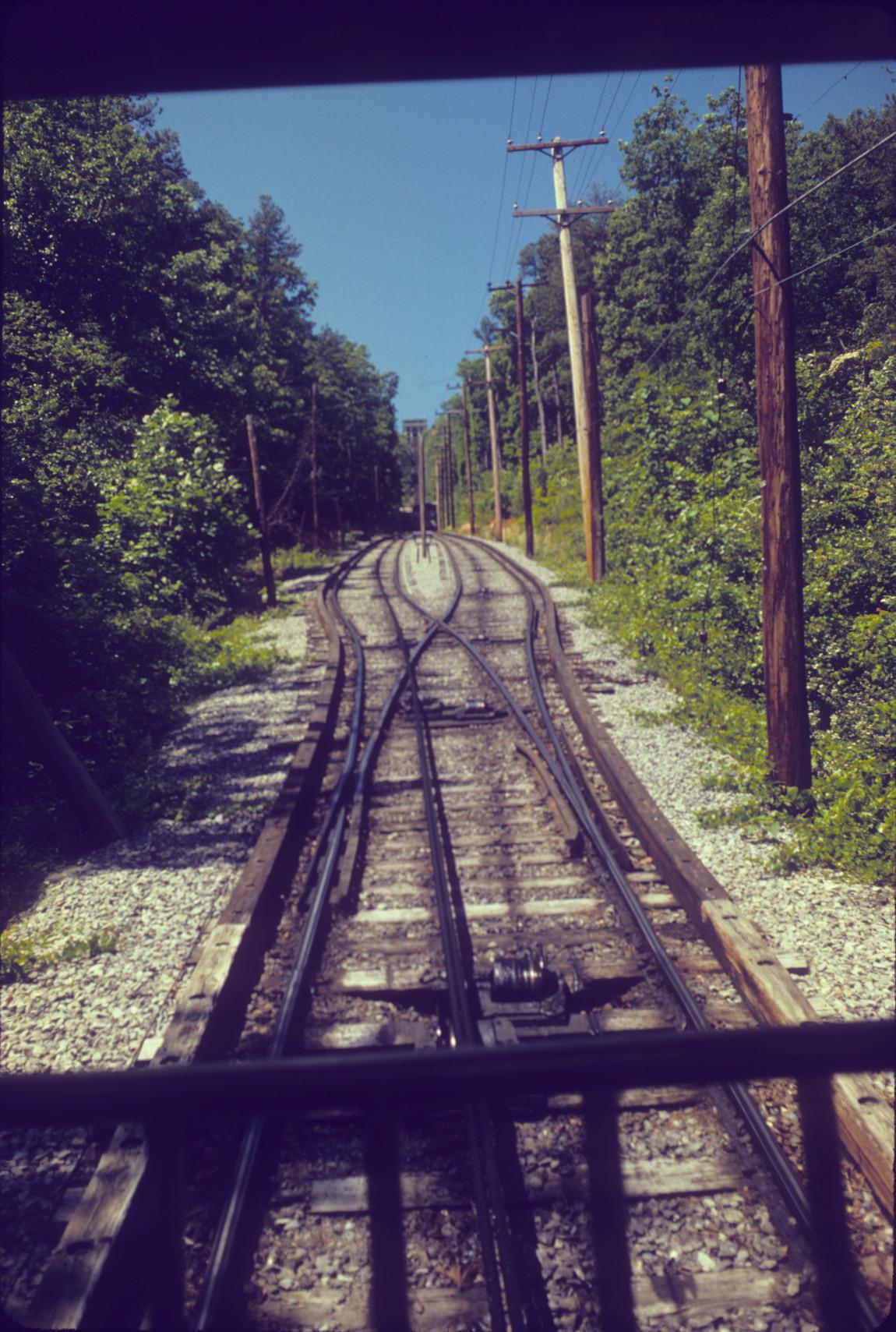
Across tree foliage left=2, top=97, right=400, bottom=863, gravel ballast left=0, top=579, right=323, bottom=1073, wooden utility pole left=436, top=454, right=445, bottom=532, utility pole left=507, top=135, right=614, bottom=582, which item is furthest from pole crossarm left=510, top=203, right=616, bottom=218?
wooden utility pole left=436, top=454, right=445, bottom=532

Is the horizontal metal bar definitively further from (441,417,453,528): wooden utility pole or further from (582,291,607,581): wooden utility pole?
(441,417,453,528): wooden utility pole

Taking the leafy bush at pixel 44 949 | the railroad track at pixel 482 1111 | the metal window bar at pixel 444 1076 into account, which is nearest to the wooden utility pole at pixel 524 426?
the railroad track at pixel 482 1111

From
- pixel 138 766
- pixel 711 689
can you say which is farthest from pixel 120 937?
pixel 711 689

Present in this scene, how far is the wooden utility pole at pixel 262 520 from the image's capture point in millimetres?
19578

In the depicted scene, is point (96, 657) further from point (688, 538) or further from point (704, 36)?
point (704, 36)

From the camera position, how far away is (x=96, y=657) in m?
9.16

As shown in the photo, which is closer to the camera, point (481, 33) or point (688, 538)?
point (481, 33)

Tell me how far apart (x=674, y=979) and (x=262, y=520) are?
18101 mm

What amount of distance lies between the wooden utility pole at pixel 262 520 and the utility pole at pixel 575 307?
707 cm

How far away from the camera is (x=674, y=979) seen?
4234 millimetres

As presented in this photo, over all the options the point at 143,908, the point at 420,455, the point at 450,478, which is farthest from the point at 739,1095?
the point at 450,478

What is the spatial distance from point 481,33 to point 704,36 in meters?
0.45

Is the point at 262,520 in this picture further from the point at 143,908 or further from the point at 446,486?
the point at 446,486

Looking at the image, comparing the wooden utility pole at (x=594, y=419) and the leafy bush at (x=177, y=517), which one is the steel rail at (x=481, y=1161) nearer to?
the leafy bush at (x=177, y=517)
